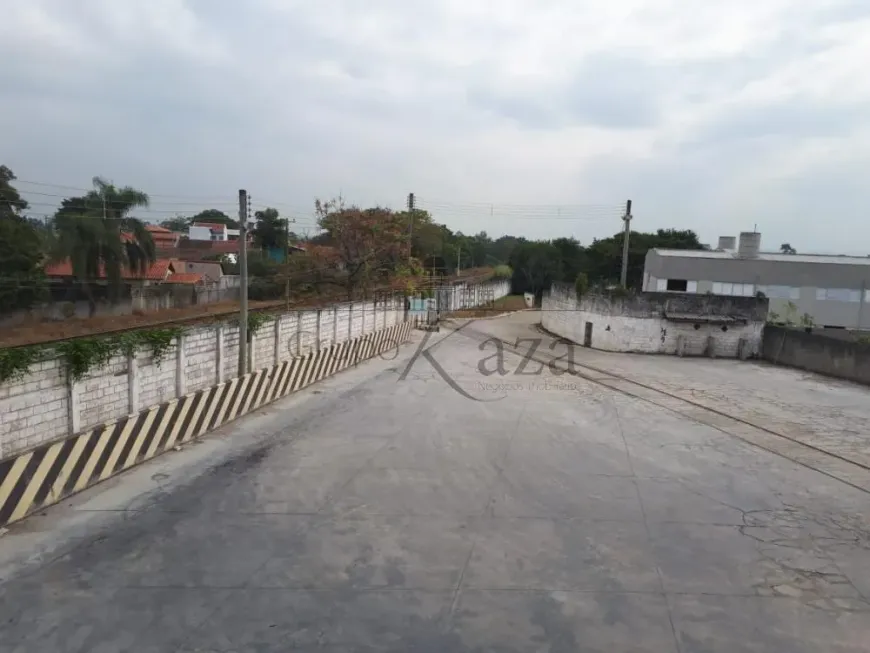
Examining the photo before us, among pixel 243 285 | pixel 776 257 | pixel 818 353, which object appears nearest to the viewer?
pixel 243 285

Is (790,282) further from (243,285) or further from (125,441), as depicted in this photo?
(125,441)

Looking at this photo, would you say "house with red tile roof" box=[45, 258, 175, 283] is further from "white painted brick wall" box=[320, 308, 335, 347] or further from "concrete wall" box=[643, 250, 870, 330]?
"concrete wall" box=[643, 250, 870, 330]

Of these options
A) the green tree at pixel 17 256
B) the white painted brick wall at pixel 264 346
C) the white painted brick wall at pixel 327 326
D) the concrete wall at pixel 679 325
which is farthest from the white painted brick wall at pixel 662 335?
the green tree at pixel 17 256

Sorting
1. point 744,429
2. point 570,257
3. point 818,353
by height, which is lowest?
point 744,429

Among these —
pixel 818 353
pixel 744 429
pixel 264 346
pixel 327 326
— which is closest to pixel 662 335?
pixel 818 353

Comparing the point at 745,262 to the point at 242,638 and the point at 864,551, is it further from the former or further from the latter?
the point at 242,638

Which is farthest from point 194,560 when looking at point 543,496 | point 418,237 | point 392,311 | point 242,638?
point 418,237

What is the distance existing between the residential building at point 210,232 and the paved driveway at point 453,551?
61.0 metres

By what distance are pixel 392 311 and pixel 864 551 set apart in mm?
18216

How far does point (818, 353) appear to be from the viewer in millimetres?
19734

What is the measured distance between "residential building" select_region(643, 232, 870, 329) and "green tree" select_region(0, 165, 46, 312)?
95.1ft

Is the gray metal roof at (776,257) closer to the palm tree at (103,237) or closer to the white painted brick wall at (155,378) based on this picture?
the palm tree at (103,237)

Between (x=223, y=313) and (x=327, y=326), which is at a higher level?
(x=327, y=326)

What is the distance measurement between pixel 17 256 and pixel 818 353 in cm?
2792
